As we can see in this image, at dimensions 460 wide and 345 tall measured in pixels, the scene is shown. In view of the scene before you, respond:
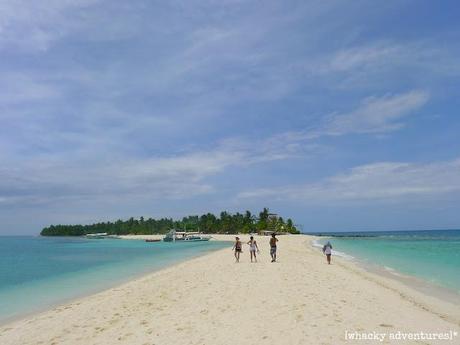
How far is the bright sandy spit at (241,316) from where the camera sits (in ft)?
36.5

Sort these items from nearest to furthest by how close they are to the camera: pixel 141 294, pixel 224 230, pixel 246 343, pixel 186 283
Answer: pixel 246 343
pixel 141 294
pixel 186 283
pixel 224 230

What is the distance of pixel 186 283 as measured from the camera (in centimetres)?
2212

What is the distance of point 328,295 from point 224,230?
15958 centimetres

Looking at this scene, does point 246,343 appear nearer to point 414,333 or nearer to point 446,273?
point 414,333

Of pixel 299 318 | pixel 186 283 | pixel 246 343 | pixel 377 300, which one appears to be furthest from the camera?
pixel 186 283

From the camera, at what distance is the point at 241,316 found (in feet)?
42.8

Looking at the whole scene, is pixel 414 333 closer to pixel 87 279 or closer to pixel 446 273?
pixel 446 273

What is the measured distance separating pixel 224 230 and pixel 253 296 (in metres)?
159

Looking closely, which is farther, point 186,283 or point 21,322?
point 186,283

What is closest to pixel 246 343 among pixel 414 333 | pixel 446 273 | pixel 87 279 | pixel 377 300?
pixel 414 333

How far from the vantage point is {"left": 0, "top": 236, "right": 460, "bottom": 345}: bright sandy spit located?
36.5 feet

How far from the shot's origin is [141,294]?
19594 mm

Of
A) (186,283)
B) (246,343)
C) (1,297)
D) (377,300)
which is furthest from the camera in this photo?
(1,297)

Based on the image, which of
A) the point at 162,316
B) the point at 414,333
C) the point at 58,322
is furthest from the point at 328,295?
the point at 58,322
